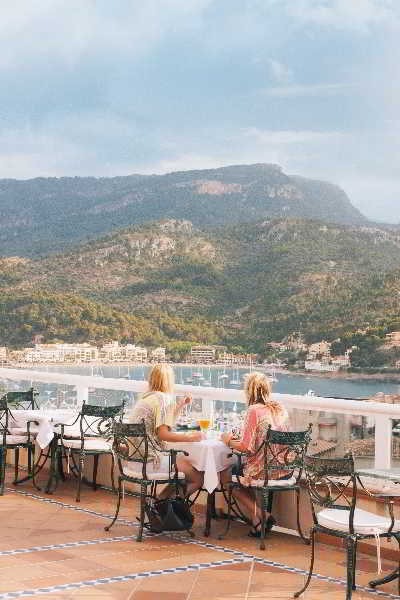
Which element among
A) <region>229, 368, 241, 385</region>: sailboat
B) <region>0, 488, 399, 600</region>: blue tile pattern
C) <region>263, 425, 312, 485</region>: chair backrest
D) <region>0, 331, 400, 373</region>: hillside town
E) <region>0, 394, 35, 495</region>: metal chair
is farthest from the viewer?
<region>0, 331, 400, 373</region>: hillside town

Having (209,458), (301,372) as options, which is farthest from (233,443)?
(301,372)

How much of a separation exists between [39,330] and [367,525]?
43.7 m

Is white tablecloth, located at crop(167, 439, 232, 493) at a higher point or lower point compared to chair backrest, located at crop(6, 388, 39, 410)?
lower

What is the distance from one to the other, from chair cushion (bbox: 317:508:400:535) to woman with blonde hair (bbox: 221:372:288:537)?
49.2 inches

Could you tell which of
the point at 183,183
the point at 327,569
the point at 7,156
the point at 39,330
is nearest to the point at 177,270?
the point at 39,330

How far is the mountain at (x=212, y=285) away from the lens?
47.2 m

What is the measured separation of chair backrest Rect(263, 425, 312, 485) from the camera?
221 inches

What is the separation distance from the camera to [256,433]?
5.79 m

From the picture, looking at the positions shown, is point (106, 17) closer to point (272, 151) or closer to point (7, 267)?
point (7, 267)

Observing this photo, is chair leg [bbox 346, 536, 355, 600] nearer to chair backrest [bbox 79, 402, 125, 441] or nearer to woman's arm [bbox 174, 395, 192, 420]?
woman's arm [bbox 174, 395, 192, 420]

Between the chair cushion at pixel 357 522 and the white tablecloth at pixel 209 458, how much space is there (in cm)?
154

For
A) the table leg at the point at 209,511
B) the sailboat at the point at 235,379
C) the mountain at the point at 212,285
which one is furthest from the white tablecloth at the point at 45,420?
the mountain at the point at 212,285

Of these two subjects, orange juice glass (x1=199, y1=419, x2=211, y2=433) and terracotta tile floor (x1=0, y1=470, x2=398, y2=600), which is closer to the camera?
terracotta tile floor (x1=0, y1=470, x2=398, y2=600)

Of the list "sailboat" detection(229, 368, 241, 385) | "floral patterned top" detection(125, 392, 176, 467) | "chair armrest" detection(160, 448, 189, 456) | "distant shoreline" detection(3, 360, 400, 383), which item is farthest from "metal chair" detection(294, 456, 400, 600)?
"distant shoreline" detection(3, 360, 400, 383)
